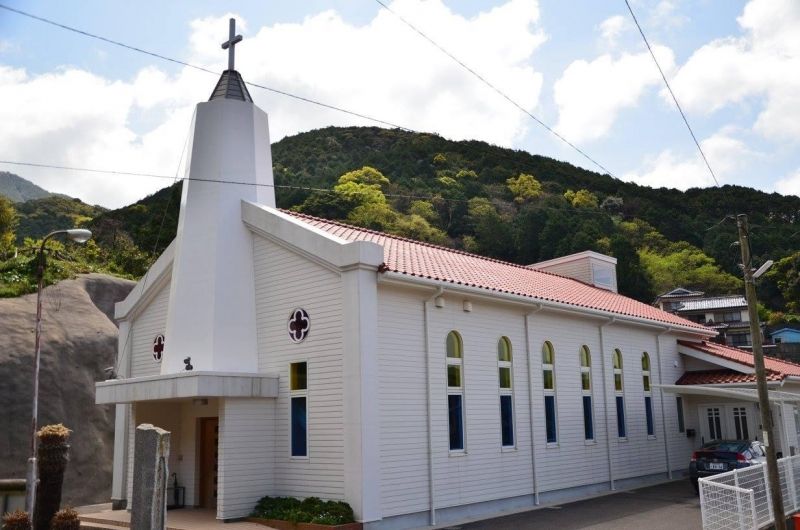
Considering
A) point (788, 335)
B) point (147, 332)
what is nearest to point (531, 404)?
point (147, 332)

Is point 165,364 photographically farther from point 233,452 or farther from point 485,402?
point 485,402

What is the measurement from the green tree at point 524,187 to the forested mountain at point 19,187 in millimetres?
107094

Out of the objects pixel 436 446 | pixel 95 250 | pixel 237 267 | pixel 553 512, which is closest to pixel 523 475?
pixel 553 512

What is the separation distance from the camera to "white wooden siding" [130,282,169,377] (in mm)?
18953

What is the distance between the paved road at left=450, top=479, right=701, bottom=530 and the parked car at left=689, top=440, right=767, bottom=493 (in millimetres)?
851

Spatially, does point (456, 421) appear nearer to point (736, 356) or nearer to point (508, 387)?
point (508, 387)

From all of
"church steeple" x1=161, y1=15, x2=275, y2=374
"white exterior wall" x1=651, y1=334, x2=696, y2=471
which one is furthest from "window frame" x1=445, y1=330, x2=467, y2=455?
"white exterior wall" x1=651, y1=334, x2=696, y2=471

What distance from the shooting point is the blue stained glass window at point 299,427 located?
48.1 feet

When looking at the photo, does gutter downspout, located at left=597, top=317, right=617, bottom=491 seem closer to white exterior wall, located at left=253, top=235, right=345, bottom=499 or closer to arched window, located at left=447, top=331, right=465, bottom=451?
arched window, located at left=447, top=331, right=465, bottom=451

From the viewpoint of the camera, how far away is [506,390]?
58.0 feet

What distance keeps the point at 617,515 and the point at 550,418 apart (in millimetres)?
3448

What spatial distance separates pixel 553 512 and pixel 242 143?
11.4m

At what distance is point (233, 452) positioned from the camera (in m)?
14.3

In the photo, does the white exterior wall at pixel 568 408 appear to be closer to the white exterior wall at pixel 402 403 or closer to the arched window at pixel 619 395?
the arched window at pixel 619 395
